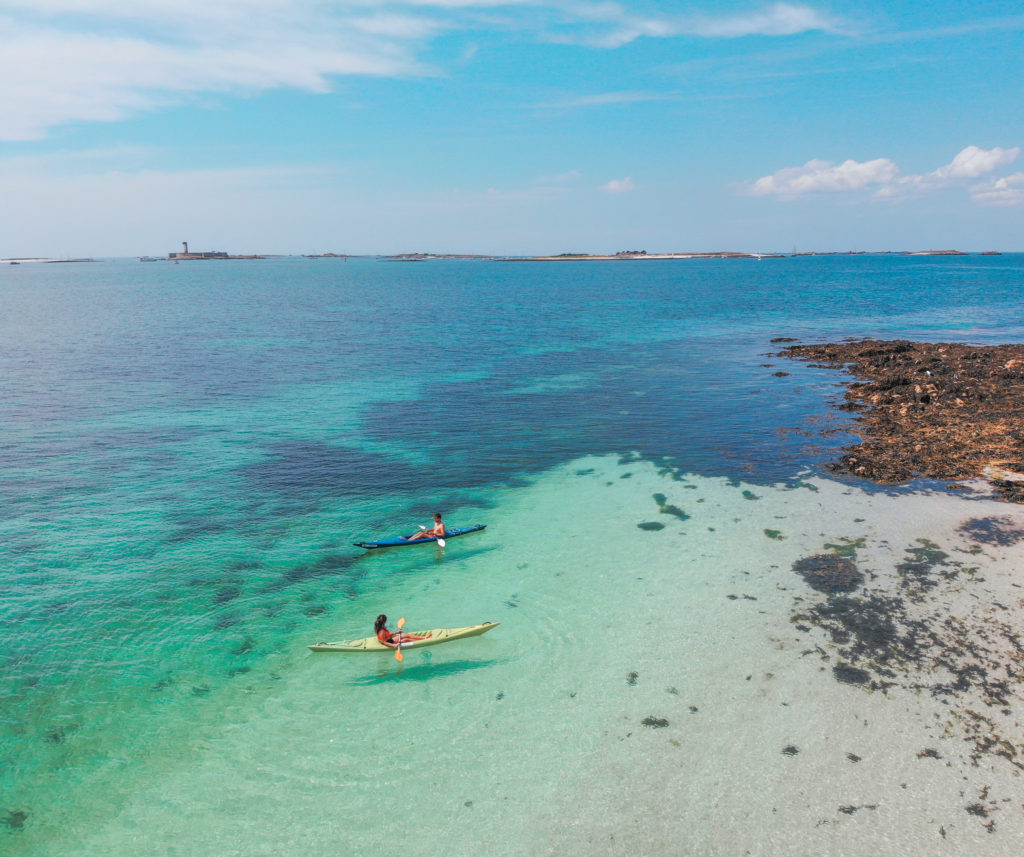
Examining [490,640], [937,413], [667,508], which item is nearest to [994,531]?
[667,508]

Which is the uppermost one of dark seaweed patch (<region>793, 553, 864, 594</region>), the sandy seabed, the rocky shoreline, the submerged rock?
the rocky shoreline

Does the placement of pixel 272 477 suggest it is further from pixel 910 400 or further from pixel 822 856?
pixel 910 400

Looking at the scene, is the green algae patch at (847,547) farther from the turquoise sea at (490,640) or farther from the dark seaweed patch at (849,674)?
the dark seaweed patch at (849,674)

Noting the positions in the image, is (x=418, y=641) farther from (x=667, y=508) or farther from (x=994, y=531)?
(x=994, y=531)

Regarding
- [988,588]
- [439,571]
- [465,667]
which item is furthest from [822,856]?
[439,571]

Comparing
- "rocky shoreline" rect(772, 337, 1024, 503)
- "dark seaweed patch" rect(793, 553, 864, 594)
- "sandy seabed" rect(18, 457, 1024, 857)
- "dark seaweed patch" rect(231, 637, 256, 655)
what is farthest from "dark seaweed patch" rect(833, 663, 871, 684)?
"dark seaweed patch" rect(231, 637, 256, 655)

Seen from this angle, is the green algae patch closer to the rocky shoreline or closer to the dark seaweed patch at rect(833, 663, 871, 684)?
the dark seaweed patch at rect(833, 663, 871, 684)

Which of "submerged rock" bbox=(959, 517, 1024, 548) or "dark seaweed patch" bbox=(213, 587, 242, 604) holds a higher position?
"submerged rock" bbox=(959, 517, 1024, 548)

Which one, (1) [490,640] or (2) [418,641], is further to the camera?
(1) [490,640]

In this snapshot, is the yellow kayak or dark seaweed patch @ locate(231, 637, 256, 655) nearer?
the yellow kayak
